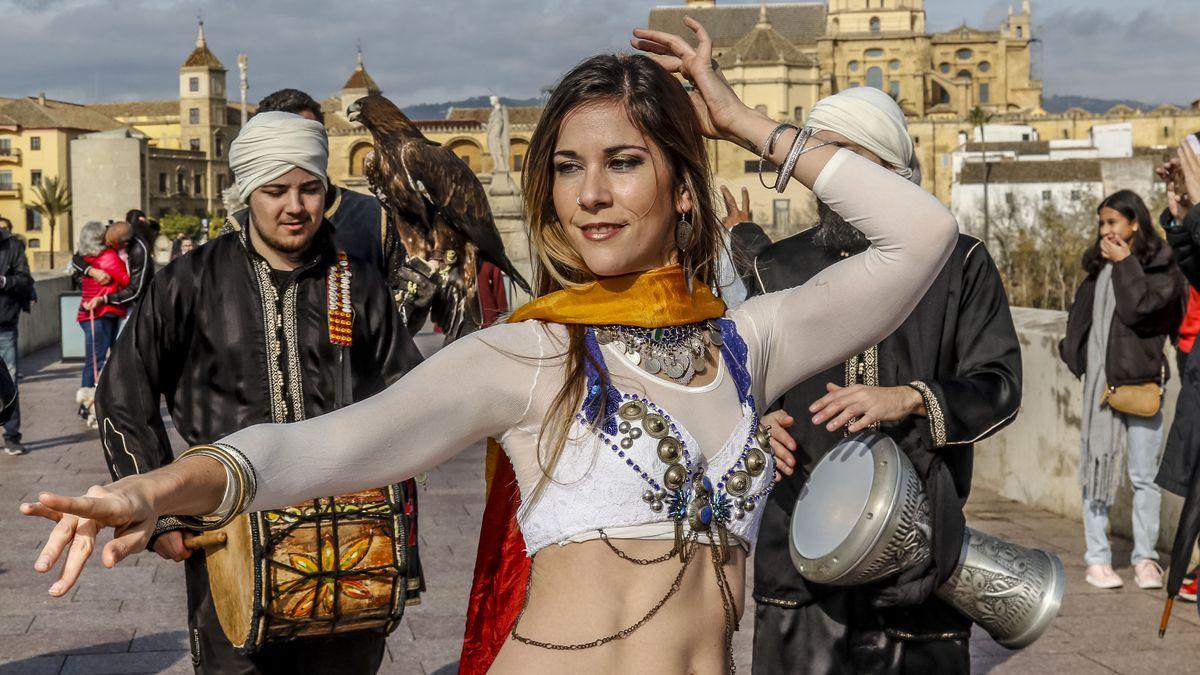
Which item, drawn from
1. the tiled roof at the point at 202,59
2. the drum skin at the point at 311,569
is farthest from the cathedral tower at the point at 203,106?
the drum skin at the point at 311,569

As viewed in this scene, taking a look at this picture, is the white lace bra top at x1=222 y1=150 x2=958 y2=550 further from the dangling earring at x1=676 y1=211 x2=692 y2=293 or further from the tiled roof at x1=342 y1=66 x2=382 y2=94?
the tiled roof at x1=342 y1=66 x2=382 y2=94

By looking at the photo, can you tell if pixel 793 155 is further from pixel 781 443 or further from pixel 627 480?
pixel 781 443

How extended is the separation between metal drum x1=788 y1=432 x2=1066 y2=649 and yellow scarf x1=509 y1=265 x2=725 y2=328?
47.7 inches

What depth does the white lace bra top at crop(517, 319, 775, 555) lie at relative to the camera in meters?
2.43

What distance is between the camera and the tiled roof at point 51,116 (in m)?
120

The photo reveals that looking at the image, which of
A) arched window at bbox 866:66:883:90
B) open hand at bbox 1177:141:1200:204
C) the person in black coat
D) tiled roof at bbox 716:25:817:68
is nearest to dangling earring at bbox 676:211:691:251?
the person in black coat

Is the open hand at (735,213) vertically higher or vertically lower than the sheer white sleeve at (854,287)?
higher

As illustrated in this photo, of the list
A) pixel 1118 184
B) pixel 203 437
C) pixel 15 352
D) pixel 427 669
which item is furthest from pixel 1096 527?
pixel 1118 184

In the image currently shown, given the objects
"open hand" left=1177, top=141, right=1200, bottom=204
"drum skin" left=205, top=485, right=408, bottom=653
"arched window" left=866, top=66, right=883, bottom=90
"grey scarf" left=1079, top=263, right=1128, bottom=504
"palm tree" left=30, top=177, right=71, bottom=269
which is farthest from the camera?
"arched window" left=866, top=66, right=883, bottom=90

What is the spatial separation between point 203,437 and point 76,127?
126426 mm

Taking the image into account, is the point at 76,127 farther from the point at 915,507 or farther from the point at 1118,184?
the point at 915,507

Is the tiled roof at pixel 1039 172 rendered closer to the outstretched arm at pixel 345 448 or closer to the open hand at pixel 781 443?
the open hand at pixel 781 443

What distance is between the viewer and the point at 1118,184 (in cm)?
7200

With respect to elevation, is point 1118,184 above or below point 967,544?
above
